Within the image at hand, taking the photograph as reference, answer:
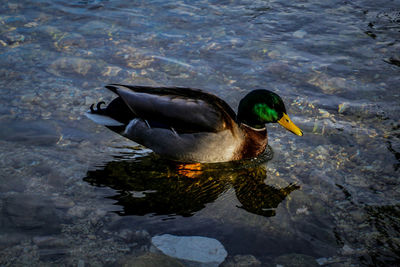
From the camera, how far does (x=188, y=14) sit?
703 cm

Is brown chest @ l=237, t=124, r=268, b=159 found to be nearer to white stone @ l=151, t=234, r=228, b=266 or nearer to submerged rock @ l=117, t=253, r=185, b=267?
white stone @ l=151, t=234, r=228, b=266

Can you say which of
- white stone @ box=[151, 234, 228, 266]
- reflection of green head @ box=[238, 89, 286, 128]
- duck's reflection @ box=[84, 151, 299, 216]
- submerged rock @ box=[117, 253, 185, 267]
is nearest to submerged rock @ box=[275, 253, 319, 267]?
white stone @ box=[151, 234, 228, 266]

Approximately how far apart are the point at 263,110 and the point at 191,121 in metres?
0.73

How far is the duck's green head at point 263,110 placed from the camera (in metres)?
4.03

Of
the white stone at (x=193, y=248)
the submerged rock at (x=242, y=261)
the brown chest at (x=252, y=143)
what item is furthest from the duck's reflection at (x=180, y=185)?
the submerged rock at (x=242, y=261)

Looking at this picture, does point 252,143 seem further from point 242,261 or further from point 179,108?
point 242,261

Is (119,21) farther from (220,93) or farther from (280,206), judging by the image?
(280,206)

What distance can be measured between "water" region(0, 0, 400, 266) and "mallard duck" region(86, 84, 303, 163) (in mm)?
218

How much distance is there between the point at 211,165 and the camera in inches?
164

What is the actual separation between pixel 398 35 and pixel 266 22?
1948 millimetres

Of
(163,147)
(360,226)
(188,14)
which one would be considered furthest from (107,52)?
(360,226)

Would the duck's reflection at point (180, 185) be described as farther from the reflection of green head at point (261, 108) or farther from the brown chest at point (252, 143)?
the reflection of green head at point (261, 108)

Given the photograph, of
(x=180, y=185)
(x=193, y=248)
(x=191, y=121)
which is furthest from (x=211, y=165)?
(x=193, y=248)

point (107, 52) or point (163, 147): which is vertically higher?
point (107, 52)
